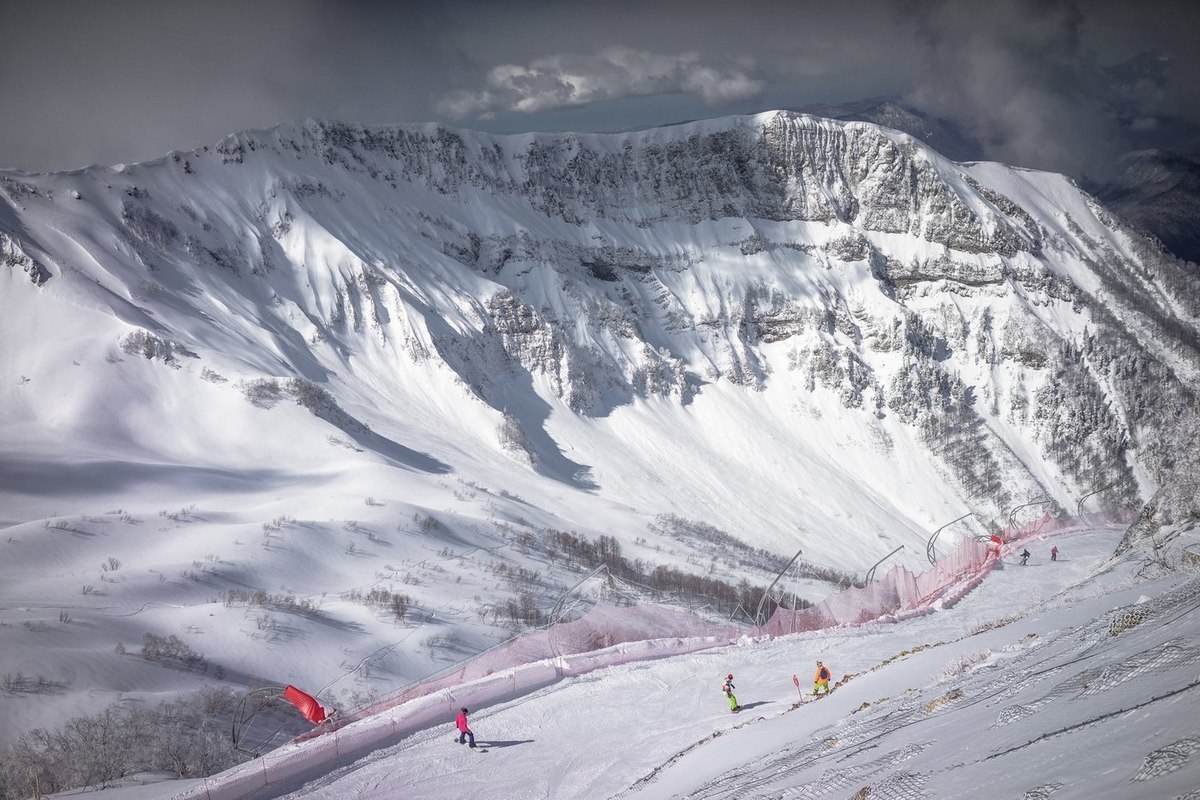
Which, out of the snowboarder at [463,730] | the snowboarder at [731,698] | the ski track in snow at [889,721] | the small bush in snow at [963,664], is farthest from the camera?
the snowboarder at [731,698]

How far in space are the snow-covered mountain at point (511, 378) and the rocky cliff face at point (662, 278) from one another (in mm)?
419

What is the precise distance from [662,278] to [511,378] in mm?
30551

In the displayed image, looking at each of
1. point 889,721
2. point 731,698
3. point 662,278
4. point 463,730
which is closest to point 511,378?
point 662,278

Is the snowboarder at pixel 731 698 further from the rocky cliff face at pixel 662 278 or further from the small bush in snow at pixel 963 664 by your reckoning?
the rocky cliff face at pixel 662 278

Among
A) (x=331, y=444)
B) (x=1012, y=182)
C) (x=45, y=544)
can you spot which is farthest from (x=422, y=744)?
(x=1012, y=182)

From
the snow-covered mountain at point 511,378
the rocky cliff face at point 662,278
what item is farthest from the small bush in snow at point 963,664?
the rocky cliff face at point 662,278

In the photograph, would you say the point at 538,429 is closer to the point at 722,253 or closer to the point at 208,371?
the point at 208,371

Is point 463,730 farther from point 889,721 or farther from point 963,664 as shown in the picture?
point 889,721

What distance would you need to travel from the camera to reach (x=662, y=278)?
372 feet

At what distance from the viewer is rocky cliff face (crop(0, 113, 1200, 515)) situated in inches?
3150

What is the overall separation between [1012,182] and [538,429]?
105 metres

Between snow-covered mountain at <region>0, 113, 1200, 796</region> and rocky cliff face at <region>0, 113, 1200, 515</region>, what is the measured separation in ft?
1.37

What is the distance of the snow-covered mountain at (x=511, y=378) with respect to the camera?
32500 millimetres

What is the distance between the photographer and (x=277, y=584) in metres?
33.0
